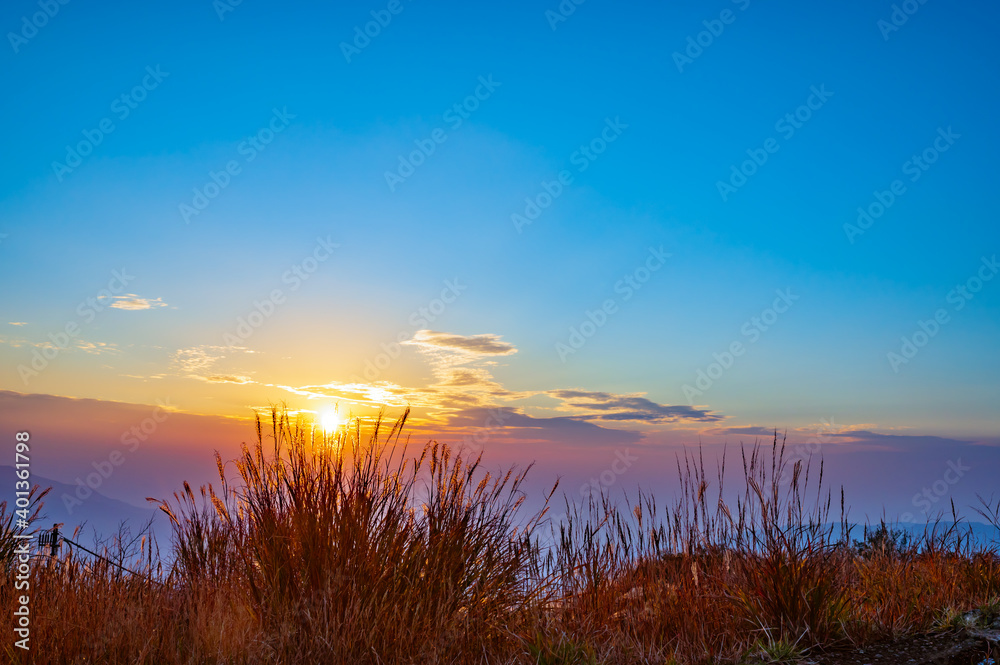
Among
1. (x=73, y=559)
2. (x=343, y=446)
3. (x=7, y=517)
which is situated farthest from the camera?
(x=7, y=517)

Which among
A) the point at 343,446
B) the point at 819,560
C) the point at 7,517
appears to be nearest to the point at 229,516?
the point at 343,446

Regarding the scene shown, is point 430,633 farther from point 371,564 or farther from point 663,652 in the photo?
point 663,652

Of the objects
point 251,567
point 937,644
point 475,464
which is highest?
point 475,464

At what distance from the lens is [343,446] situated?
565 cm

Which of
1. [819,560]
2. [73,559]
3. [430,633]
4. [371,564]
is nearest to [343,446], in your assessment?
[371,564]

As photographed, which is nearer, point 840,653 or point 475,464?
point 840,653

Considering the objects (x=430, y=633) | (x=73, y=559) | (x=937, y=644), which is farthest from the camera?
(x=73, y=559)

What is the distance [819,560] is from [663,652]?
159 centimetres

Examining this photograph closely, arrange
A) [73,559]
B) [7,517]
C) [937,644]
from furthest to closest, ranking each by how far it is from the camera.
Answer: [7,517] → [73,559] → [937,644]

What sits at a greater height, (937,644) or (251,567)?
(251,567)

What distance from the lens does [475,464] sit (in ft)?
19.1

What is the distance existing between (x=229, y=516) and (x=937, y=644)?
18.9 ft

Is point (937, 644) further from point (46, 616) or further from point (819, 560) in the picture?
point (46, 616)

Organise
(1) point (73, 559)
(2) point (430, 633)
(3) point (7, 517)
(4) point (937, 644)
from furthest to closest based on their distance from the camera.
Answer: (3) point (7, 517) < (1) point (73, 559) < (4) point (937, 644) < (2) point (430, 633)
